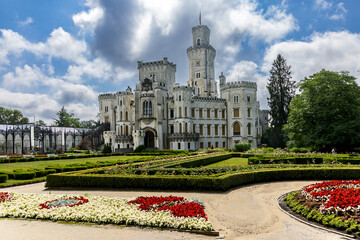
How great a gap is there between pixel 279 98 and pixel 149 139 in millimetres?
25944

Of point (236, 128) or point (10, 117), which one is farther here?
point (10, 117)

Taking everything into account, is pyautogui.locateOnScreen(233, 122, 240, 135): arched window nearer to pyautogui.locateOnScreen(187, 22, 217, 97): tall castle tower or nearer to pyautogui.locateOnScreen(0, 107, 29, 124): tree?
pyautogui.locateOnScreen(187, 22, 217, 97): tall castle tower

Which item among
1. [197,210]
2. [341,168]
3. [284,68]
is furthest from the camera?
[284,68]

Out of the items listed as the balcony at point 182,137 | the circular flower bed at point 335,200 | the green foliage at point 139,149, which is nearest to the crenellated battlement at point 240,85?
the balcony at point 182,137

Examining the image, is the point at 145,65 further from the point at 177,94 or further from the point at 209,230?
the point at 209,230

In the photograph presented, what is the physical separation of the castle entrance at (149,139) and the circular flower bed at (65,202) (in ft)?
140

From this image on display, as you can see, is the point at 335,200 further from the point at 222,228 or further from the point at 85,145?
the point at 85,145

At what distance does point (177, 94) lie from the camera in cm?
4953

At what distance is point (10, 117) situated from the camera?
75.9 meters

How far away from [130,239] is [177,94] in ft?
144

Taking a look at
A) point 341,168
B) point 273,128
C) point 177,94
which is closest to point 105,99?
point 177,94

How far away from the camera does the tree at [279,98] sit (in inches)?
1867

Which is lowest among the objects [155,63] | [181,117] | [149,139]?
→ [149,139]

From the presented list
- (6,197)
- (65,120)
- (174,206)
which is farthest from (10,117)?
(174,206)
